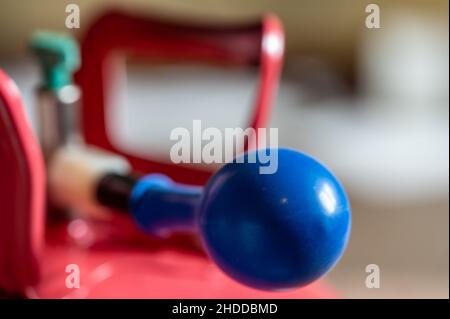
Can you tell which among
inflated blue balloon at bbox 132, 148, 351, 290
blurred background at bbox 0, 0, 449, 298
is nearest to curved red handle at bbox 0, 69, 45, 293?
inflated blue balloon at bbox 132, 148, 351, 290

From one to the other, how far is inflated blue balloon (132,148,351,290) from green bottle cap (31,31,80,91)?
0.17 meters

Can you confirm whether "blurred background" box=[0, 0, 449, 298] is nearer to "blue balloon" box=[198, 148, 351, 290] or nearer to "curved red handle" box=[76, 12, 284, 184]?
"curved red handle" box=[76, 12, 284, 184]

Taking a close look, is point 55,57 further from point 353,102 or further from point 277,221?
point 353,102

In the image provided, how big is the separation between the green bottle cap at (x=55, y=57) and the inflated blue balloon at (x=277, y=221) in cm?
17

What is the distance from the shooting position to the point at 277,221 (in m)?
0.20

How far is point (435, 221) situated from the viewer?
29.7 inches

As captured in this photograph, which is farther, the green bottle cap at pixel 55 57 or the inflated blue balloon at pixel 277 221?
the green bottle cap at pixel 55 57

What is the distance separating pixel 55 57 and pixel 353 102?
0.92 m

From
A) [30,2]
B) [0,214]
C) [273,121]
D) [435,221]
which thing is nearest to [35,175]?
[0,214]

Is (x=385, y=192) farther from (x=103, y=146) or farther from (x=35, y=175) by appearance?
(x=35, y=175)

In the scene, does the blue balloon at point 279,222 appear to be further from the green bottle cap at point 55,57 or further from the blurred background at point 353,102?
the blurred background at point 353,102

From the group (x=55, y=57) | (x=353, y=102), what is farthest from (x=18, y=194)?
(x=353, y=102)

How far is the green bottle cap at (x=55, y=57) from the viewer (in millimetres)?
354

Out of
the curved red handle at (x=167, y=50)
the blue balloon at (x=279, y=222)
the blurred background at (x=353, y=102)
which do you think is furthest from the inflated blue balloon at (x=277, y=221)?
the blurred background at (x=353, y=102)
